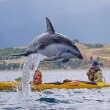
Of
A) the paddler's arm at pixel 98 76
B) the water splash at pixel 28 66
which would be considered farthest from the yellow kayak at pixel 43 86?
the water splash at pixel 28 66

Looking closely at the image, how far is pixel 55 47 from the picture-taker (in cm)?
1573

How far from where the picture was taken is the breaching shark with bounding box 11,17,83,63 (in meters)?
15.5

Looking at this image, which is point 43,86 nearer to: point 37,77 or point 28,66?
point 37,77

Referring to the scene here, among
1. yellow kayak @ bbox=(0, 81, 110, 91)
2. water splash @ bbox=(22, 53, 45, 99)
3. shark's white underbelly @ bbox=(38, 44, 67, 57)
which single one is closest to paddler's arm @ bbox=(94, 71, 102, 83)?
yellow kayak @ bbox=(0, 81, 110, 91)

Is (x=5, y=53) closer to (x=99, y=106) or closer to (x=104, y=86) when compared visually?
(x=104, y=86)

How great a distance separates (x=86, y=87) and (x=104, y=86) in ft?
5.33

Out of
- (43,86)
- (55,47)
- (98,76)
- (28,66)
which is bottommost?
(43,86)

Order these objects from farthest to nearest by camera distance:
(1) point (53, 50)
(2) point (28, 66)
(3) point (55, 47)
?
1. (2) point (28, 66)
2. (3) point (55, 47)
3. (1) point (53, 50)

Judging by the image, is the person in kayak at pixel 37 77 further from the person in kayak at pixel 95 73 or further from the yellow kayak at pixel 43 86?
the person in kayak at pixel 95 73

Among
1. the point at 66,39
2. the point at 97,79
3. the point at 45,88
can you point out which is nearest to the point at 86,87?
the point at 97,79

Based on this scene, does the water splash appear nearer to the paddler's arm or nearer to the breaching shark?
the breaching shark

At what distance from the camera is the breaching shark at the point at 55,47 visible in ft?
50.9

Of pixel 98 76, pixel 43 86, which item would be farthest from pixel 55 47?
pixel 98 76

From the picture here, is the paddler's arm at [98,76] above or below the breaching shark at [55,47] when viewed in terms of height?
below
